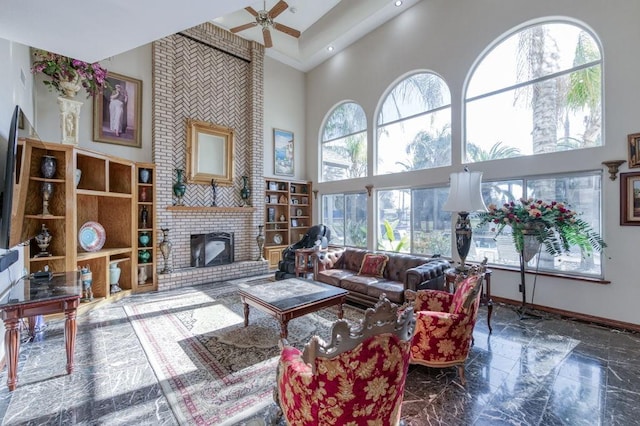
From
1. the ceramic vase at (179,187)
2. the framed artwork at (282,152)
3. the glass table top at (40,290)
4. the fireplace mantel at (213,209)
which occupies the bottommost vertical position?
the glass table top at (40,290)

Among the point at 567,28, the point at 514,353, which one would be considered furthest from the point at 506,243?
the point at 567,28

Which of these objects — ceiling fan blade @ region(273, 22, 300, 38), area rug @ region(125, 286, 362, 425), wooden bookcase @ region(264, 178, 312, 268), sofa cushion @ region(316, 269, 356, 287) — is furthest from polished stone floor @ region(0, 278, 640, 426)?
ceiling fan blade @ region(273, 22, 300, 38)

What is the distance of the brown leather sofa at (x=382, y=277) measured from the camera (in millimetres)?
3763

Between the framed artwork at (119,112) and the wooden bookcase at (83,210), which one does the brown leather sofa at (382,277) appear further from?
Result: the framed artwork at (119,112)

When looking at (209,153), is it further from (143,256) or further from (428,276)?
(428,276)

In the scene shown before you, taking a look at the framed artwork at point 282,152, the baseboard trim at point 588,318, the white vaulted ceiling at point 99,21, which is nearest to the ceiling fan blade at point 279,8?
the framed artwork at point 282,152

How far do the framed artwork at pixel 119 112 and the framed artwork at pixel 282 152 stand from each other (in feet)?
10.8

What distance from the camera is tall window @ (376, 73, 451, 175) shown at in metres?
5.56

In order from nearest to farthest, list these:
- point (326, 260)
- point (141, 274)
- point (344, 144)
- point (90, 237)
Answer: point (90, 237) → point (326, 260) → point (141, 274) → point (344, 144)

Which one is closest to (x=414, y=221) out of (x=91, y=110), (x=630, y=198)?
(x=630, y=198)

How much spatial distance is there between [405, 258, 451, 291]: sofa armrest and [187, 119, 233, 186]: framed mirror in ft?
16.5

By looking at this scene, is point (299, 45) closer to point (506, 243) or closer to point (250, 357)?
point (506, 243)

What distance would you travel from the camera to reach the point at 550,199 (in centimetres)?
427

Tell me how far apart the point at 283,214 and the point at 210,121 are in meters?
3.06
